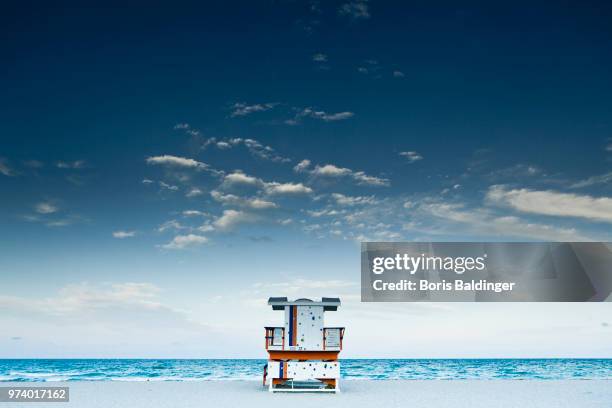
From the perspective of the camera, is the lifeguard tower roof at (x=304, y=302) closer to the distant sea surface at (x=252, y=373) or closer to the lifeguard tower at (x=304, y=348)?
the lifeguard tower at (x=304, y=348)

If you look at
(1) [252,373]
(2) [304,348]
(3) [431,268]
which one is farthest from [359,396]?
(1) [252,373]

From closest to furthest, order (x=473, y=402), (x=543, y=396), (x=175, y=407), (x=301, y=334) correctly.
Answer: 1. (x=175, y=407)
2. (x=473, y=402)
3. (x=543, y=396)
4. (x=301, y=334)

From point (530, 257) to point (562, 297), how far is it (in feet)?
6.00

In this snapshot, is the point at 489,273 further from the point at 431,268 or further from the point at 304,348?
the point at 304,348

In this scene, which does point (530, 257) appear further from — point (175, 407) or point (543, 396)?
point (175, 407)

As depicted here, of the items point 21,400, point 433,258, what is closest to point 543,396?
point 433,258

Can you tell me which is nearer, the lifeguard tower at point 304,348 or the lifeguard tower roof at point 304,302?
the lifeguard tower at point 304,348

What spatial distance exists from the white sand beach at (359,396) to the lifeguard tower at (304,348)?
845mm

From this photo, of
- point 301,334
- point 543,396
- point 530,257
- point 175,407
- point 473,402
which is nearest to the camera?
point 175,407

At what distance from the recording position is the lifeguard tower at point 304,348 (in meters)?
20.5

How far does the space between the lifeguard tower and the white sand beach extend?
0.84 m

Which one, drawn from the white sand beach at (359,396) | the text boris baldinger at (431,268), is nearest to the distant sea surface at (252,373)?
the white sand beach at (359,396)

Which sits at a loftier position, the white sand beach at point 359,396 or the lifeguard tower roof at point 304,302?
the lifeguard tower roof at point 304,302

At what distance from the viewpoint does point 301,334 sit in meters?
20.8
